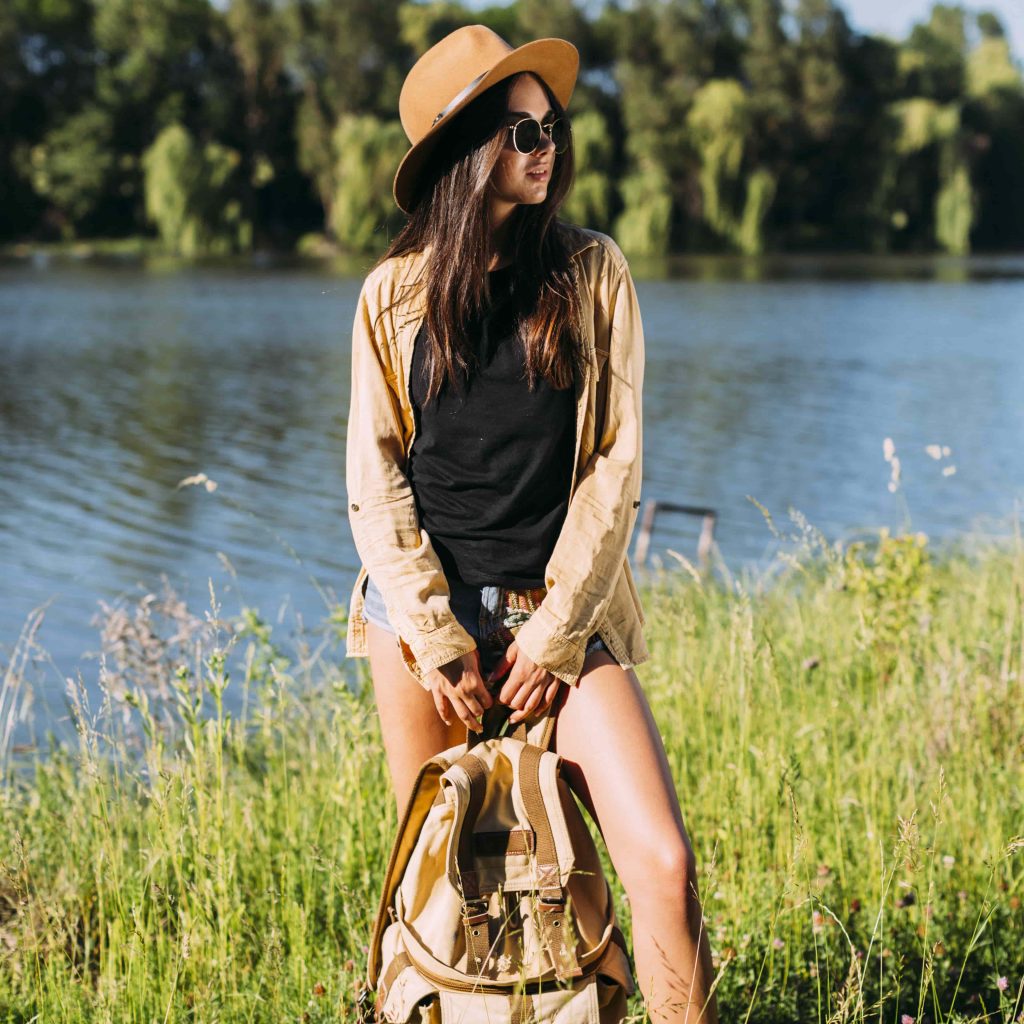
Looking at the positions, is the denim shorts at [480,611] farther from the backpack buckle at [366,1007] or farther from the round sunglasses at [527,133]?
the round sunglasses at [527,133]

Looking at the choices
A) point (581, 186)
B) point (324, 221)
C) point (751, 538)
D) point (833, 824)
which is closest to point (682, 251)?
point (581, 186)

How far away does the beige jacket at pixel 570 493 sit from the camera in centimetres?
217

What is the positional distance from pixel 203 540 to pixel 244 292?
22.0 meters

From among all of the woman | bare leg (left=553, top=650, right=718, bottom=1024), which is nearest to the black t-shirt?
the woman

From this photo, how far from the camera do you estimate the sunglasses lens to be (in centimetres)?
225

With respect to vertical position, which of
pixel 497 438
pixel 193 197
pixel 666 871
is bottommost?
pixel 666 871

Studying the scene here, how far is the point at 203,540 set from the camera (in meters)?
9.51

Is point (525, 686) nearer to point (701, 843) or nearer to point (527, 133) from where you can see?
point (527, 133)

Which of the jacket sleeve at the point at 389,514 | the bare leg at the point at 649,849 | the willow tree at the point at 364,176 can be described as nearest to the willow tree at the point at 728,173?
the willow tree at the point at 364,176

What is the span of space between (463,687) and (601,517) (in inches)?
14.6

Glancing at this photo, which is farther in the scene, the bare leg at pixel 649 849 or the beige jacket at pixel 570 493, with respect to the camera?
the beige jacket at pixel 570 493

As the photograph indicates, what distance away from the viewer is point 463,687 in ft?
7.25

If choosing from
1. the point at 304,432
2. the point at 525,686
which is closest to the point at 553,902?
the point at 525,686

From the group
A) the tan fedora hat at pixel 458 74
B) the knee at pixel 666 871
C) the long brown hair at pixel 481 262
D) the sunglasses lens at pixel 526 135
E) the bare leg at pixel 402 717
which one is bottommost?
the knee at pixel 666 871
